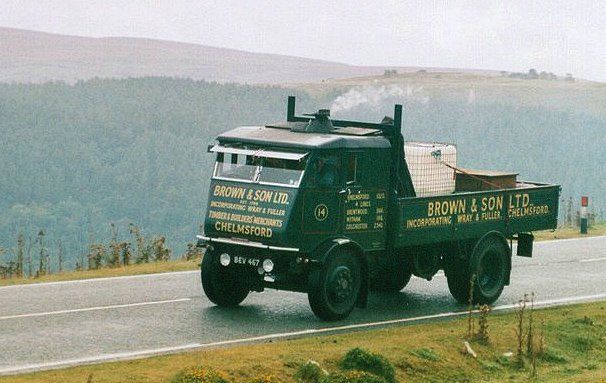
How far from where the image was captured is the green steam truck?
63.4 ft

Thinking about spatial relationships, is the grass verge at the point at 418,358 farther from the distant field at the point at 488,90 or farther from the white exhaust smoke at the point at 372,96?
the distant field at the point at 488,90

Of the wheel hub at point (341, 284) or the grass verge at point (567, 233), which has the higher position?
the wheel hub at point (341, 284)

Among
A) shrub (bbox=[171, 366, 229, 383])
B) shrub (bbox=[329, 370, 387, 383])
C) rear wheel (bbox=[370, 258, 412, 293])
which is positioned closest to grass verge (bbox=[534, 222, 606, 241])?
rear wheel (bbox=[370, 258, 412, 293])

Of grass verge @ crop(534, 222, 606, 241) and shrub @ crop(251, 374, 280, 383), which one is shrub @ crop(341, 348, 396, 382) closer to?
shrub @ crop(251, 374, 280, 383)

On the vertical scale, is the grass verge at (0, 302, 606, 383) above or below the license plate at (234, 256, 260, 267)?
below

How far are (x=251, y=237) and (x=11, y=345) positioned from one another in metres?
3.74

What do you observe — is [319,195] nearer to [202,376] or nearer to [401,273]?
[401,273]

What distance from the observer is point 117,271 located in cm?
2480

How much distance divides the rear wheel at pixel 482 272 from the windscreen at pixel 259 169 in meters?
3.66

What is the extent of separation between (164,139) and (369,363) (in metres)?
80.6

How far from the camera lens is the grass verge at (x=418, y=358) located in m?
15.7

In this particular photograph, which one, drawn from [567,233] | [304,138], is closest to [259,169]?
[304,138]

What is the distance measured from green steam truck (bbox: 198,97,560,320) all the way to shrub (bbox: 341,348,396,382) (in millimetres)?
2959

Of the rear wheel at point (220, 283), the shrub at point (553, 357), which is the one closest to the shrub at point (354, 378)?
the shrub at point (553, 357)
